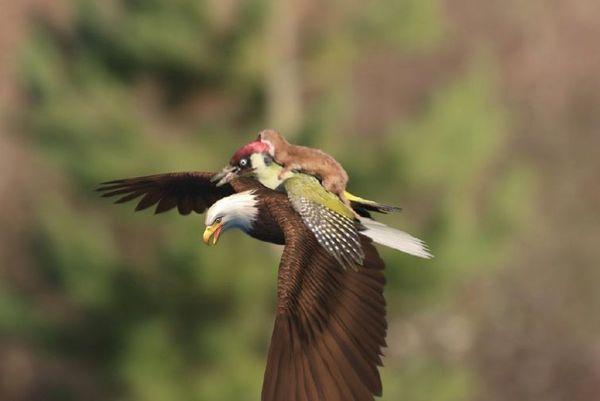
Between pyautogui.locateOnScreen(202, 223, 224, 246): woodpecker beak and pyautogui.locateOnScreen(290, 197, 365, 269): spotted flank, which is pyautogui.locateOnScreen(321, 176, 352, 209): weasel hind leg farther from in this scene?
pyautogui.locateOnScreen(202, 223, 224, 246): woodpecker beak

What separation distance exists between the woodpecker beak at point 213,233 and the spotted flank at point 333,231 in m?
0.12

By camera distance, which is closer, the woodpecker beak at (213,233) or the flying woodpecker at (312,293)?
the woodpecker beak at (213,233)

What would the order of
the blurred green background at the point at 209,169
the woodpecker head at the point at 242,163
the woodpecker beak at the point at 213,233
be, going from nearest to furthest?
the woodpecker beak at the point at 213,233 → the woodpecker head at the point at 242,163 → the blurred green background at the point at 209,169

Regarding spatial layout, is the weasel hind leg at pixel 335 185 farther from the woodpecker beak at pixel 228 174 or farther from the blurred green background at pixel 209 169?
the blurred green background at pixel 209 169

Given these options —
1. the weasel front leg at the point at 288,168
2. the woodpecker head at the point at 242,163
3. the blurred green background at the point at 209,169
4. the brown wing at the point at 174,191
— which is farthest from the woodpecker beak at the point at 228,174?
the blurred green background at the point at 209,169

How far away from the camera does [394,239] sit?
2.26 metres

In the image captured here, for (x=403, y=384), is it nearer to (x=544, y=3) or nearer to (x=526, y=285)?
(x=526, y=285)

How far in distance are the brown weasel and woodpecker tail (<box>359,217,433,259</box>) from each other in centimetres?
8

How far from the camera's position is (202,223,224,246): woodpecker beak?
7.13 feet

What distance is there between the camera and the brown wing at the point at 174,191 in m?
2.70

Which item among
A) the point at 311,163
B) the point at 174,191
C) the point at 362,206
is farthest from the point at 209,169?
the point at 311,163

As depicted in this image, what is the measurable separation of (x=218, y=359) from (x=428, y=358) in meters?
4.51

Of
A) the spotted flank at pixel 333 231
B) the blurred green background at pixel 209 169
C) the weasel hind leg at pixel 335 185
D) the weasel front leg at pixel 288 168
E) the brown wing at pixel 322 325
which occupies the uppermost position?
the blurred green background at pixel 209 169

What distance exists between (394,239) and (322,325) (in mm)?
262
